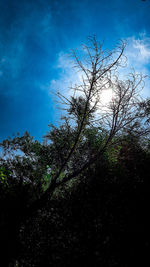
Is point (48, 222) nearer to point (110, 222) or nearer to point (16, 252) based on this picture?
point (16, 252)

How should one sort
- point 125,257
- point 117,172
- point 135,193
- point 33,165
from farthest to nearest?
point 33,165
point 117,172
point 135,193
point 125,257

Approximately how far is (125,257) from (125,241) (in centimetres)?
36

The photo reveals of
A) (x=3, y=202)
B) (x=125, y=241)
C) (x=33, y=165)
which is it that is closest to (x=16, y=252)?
(x=3, y=202)

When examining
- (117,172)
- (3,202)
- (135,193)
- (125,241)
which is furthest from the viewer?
(117,172)

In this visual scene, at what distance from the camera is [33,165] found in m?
10.1

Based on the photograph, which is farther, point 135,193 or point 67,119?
point 67,119

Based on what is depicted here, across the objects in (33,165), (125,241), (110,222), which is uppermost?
(33,165)

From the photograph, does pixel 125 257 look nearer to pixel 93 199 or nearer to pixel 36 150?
pixel 93 199

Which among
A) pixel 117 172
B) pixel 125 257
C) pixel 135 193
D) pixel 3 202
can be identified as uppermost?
pixel 3 202

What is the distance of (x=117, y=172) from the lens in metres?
6.00

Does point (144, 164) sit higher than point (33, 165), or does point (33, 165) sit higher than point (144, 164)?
point (33, 165)

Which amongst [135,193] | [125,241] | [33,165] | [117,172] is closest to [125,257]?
[125,241]

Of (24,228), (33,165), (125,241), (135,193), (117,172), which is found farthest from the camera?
(33,165)

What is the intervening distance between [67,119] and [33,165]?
6844mm
